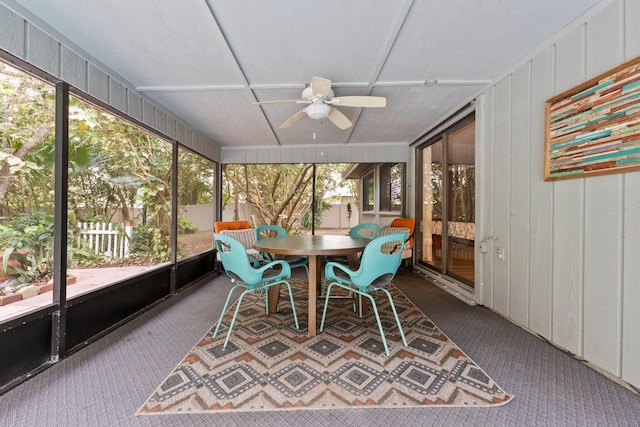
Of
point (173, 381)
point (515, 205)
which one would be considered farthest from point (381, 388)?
point (515, 205)

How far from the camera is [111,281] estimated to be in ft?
8.31

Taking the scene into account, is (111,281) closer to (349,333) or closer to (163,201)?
(163,201)

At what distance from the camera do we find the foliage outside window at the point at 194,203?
387 centimetres

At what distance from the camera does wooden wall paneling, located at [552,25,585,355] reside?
73.3 inches

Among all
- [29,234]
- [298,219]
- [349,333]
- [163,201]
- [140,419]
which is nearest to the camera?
[140,419]

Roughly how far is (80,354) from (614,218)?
3.92 m

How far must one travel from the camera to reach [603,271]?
1.71 metres

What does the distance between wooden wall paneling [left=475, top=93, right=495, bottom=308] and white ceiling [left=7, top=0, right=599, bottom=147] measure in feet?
1.06

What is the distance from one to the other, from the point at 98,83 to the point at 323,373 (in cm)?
312

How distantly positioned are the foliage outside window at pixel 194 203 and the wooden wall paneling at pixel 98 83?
4.62 feet

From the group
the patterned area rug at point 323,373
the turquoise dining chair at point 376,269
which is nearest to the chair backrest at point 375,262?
the turquoise dining chair at point 376,269

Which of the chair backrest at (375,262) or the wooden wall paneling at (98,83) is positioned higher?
the wooden wall paneling at (98,83)

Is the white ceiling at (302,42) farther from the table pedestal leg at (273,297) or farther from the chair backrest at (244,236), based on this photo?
the table pedestal leg at (273,297)

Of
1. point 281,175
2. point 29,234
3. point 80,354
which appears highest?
point 281,175
